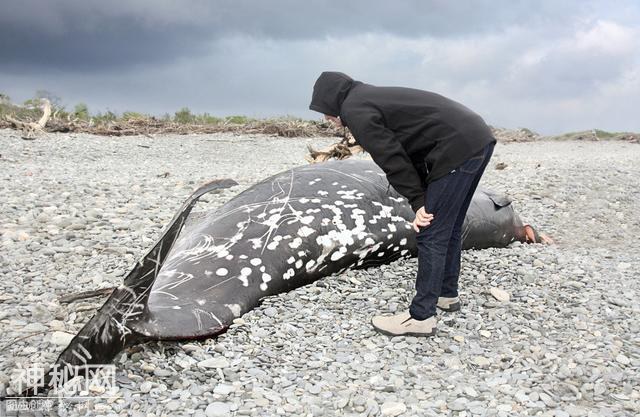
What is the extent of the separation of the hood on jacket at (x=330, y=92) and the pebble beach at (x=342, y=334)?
133cm

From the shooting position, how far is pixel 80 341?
3160 millimetres

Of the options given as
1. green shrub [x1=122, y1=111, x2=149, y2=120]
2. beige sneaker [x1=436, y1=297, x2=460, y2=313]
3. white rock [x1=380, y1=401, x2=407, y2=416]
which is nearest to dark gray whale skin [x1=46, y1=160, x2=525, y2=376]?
beige sneaker [x1=436, y1=297, x2=460, y2=313]

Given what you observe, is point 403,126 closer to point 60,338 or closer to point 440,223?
point 440,223

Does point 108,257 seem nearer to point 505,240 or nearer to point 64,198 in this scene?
point 64,198

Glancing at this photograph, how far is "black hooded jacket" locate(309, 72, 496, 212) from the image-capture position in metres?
3.68

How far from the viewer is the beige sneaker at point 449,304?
4406 millimetres

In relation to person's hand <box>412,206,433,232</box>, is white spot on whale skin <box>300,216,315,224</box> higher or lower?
lower

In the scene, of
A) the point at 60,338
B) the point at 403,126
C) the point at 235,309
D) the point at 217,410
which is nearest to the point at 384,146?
the point at 403,126

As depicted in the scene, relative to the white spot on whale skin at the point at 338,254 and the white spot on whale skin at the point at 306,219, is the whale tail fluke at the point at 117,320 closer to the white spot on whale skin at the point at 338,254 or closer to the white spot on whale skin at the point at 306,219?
the white spot on whale skin at the point at 306,219

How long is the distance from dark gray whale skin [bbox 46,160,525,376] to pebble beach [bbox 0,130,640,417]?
0.14m

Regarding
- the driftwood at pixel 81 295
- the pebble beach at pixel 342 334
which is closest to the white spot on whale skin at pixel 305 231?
the pebble beach at pixel 342 334

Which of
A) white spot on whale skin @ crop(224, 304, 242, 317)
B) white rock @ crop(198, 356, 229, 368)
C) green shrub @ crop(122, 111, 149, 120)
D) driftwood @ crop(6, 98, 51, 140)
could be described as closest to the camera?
white rock @ crop(198, 356, 229, 368)

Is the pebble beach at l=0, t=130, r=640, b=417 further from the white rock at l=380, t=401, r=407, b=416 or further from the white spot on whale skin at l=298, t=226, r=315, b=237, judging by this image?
the white spot on whale skin at l=298, t=226, r=315, b=237

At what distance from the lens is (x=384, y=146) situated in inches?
143
